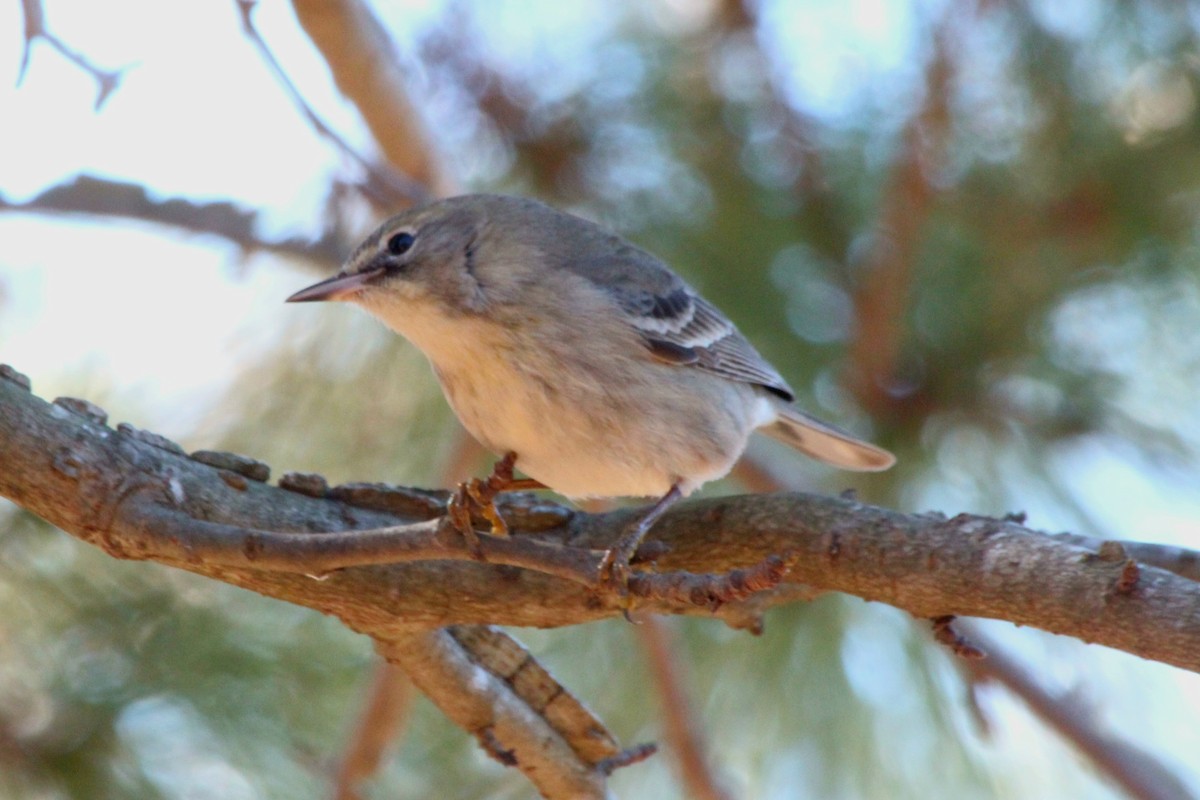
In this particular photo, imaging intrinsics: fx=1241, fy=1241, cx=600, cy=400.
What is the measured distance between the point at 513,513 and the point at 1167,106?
283cm

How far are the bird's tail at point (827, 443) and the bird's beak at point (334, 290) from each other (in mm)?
1379

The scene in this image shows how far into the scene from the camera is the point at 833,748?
399 cm

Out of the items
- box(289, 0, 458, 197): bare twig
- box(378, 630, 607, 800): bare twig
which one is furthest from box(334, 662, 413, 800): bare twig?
box(289, 0, 458, 197): bare twig

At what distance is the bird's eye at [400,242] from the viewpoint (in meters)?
3.29

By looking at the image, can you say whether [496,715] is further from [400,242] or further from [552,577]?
[400,242]

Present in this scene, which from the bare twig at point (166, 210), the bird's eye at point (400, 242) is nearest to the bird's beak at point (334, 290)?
the bird's eye at point (400, 242)

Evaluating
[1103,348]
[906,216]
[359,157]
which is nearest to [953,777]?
[1103,348]

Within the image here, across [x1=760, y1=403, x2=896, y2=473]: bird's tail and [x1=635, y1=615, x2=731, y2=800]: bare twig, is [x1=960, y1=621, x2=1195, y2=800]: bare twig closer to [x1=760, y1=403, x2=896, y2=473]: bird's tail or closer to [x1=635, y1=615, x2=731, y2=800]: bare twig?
[x1=760, y1=403, x2=896, y2=473]: bird's tail

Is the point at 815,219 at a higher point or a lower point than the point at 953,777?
higher

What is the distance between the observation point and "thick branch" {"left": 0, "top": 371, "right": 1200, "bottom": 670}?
2.05 m

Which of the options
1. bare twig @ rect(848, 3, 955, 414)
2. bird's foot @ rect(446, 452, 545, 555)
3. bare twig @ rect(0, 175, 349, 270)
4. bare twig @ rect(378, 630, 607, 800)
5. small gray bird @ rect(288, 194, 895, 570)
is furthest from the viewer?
bare twig @ rect(848, 3, 955, 414)

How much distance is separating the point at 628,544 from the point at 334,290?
1110 mm

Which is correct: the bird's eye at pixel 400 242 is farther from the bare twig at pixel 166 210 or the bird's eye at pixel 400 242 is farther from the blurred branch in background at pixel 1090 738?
the blurred branch in background at pixel 1090 738

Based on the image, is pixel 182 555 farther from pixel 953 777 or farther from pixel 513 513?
pixel 953 777
